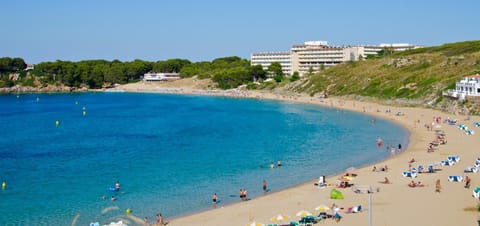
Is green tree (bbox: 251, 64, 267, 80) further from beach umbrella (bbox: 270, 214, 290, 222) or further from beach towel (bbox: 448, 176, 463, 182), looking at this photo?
beach umbrella (bbox: 270, 214, 290, 222)

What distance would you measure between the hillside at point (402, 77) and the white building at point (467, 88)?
4355 mm

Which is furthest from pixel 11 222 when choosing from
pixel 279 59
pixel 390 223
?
pixel 279 59

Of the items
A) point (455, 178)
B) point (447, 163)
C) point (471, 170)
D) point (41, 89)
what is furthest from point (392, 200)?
point (41, 89)

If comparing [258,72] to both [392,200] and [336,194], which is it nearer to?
[336,194]

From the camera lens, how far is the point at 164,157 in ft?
177

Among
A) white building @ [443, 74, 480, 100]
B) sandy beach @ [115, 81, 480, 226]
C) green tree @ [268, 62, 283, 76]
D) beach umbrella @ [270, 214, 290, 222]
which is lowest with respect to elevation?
sandy beach @ [115, 81, 480, 226]

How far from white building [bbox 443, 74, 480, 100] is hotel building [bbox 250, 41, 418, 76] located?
3449 inches

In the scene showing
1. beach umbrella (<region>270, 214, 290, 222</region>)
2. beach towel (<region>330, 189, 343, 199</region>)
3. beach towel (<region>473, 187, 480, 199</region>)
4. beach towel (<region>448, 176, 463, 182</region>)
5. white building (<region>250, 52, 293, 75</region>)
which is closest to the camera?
beach umbrella (<region>270, 214, 290, 222</region>)

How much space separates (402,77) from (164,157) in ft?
238

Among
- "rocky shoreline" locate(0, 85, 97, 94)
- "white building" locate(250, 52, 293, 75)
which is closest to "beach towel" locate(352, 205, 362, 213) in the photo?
"white building" locate(250, 52, 293, 75)

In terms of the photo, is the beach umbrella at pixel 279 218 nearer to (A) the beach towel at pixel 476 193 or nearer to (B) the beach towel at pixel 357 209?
(B) the beach towel at pixel 357 209

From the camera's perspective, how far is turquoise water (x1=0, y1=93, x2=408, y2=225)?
3553cm

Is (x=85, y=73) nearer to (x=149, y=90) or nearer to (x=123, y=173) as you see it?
(x=149, y=90)

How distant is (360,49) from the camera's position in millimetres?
181375
